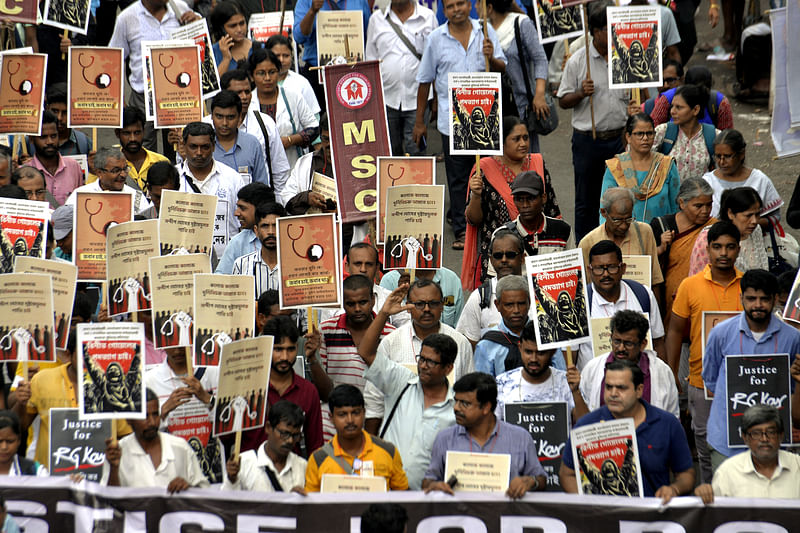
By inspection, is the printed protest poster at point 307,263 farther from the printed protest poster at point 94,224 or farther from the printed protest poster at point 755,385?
the printed protest poster at point 755,385

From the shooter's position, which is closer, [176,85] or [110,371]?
[110,371]

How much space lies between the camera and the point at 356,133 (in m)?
10.4

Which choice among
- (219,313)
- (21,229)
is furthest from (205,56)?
(219,313)

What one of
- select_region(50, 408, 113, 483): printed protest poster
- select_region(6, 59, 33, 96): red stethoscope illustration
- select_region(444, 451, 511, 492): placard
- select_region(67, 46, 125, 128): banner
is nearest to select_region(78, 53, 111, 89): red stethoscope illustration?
select_region(67, 46, 125, 128): banner

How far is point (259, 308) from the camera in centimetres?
902

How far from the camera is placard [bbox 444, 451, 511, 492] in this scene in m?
7.27

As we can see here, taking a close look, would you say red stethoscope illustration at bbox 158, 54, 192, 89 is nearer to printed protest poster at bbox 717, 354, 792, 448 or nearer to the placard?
the placard

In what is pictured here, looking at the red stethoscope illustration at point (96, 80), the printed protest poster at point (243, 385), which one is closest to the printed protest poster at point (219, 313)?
the printed protest poster at point (243, 385)

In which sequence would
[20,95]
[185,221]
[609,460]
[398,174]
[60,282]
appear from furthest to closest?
[20,95]
[398,174]
[185,221]
[60,282]
[609,460]

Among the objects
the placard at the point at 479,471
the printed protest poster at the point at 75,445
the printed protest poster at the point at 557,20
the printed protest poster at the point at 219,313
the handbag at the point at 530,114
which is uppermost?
the printed protest poster at the point at 557,20

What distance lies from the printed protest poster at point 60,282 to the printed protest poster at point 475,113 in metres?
3.34

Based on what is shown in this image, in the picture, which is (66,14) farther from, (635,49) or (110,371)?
(110,371)

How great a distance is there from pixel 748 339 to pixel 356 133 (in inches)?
141

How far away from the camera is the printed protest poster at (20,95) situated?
439 inches
